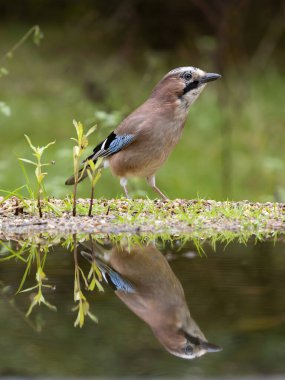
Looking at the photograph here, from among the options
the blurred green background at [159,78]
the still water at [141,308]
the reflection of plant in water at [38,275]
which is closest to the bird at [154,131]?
the still water at [141,308]

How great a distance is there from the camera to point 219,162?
41.3ft

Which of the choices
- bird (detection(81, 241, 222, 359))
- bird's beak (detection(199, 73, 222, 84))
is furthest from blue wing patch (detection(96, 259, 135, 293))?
bird's beak (detection(199, 73, 222, 84))

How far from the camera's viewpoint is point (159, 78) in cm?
1494

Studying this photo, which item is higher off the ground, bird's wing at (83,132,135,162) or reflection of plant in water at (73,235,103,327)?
bird's wing at (83,132,135,162)

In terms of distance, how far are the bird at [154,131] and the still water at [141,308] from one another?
1470 mm

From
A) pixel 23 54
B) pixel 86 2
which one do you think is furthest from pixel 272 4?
pixel 23 54

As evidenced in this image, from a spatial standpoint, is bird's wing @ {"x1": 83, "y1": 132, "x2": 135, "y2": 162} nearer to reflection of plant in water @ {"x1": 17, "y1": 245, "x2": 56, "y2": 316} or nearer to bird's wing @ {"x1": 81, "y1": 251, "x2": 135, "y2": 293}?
reflection of plant in water @ {"x1": 17, "y1": 245, "x2": 56, "y2": 316}

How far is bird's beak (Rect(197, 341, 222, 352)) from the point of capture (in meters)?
2.97

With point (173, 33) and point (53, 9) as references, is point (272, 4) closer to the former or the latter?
point (173, 33)

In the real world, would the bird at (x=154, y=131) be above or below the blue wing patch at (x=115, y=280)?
above

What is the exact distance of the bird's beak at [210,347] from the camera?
297 cm

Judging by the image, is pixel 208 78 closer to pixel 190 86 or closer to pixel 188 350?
pixel 190 86

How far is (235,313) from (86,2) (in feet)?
42.6

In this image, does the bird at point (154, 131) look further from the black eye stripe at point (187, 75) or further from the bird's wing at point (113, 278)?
the bird's wing at point (113, 278)
